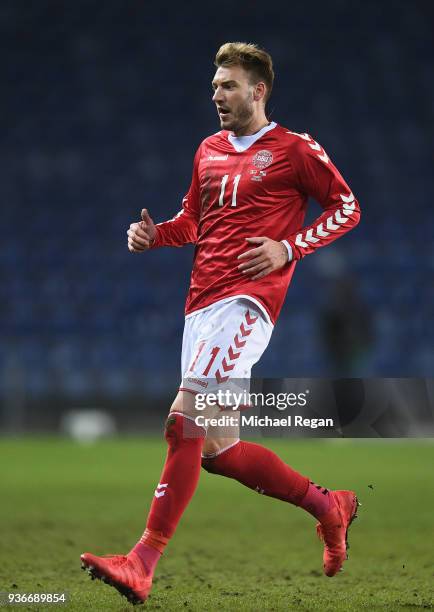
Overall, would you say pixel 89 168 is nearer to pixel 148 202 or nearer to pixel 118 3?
pixel 148 202

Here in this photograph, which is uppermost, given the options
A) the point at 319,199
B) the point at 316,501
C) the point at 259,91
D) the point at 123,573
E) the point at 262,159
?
the point at 259,91

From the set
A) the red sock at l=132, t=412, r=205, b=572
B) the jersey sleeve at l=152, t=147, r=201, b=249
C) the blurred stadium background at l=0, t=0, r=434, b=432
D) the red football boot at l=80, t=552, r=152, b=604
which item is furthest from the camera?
the blurred stadium background at l=0, t=0, r=434, b=432

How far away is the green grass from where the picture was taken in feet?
12.0

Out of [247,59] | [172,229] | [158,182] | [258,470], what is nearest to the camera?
[258,470]

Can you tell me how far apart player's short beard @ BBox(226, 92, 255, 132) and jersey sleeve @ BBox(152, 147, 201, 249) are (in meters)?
0.24

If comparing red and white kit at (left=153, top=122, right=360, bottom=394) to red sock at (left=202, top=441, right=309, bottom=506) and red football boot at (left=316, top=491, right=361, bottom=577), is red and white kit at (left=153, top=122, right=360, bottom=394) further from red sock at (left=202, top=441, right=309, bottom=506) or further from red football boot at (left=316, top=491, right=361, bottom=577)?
red football boot at (left=316, top=491, right=361, bottom=577)

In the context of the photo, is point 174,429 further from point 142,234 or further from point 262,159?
point 262,159

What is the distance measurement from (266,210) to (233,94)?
0.44 m

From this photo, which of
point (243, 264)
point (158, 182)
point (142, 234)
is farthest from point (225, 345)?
point (158, 182)

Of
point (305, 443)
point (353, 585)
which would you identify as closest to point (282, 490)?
Result: point (353, 585)

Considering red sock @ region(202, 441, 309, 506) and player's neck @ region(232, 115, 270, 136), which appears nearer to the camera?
red sock @ region(202, 441, 309, 506)

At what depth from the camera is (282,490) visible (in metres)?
3.70

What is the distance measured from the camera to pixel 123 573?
10.6ft

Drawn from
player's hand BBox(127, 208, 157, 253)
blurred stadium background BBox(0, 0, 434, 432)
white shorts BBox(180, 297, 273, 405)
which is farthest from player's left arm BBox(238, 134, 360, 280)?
blurred stadium background BBox(0, 0, 434, 432)
